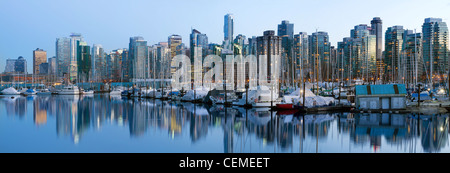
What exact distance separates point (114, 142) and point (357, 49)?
181 m

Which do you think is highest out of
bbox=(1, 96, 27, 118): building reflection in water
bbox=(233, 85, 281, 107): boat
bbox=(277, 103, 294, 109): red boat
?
bbox=(233, 85, 281, 107): boat

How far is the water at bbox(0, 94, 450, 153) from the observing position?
71.8ft

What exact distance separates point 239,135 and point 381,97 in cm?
1963

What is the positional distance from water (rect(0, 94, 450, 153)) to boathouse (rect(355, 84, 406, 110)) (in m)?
1.81

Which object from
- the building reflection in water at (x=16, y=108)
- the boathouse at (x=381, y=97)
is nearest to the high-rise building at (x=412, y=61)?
the boathouse at (x=381, y=97)

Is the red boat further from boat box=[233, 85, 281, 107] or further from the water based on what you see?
the water

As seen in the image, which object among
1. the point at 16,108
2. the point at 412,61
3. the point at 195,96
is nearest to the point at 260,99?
the point at 195,96

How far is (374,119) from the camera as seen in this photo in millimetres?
34062

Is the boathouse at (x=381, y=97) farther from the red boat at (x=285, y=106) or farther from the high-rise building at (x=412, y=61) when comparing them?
the high-rise building at (x=412, y=61)

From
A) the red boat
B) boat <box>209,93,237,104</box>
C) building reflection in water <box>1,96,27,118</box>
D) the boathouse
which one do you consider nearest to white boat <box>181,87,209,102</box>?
boat <box>209,93,237,104</box>

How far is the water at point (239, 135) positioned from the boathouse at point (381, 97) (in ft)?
5.94

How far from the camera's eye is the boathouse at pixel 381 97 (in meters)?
37.8
